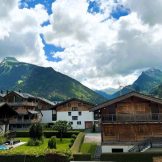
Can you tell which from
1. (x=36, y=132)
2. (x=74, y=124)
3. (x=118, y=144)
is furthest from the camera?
(x=74, y=124)

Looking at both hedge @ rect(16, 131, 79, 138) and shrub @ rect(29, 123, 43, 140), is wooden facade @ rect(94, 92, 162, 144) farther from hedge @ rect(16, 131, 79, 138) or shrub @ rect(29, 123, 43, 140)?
hedge @ rect(16, 131, 79, 138)

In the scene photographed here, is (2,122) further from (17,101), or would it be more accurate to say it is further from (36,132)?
(17,101)

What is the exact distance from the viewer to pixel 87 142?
56500mm

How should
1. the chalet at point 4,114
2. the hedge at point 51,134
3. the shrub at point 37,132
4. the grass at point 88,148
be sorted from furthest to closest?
the hedge at point 51,134, the shrub at point 37,132, the chalet at point 4,114, the grass at point 88,148

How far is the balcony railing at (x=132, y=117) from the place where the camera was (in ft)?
148

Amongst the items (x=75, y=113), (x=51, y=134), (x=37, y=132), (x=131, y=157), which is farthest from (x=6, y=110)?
(x=75, y=113)

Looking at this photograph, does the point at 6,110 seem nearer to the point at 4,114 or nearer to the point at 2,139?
the point at 4,114

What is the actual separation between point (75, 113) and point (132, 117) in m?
49.1

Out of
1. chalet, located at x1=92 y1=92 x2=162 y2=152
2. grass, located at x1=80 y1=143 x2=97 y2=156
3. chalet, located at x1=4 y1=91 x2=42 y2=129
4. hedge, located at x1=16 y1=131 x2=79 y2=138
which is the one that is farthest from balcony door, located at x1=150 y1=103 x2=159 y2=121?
chalet, located at x1=4 y1=91 x2=42 y2=129

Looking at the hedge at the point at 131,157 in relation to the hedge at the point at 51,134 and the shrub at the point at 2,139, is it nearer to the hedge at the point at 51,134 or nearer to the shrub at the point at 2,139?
the shrub at the point at 2,139

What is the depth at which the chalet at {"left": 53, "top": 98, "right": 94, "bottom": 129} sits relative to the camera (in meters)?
93.1

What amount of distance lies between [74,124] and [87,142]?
3679 centimetres

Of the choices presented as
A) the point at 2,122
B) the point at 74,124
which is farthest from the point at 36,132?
the point at 74,124

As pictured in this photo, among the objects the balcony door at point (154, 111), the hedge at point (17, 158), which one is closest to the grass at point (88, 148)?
the balcony door at point (154, 111)
